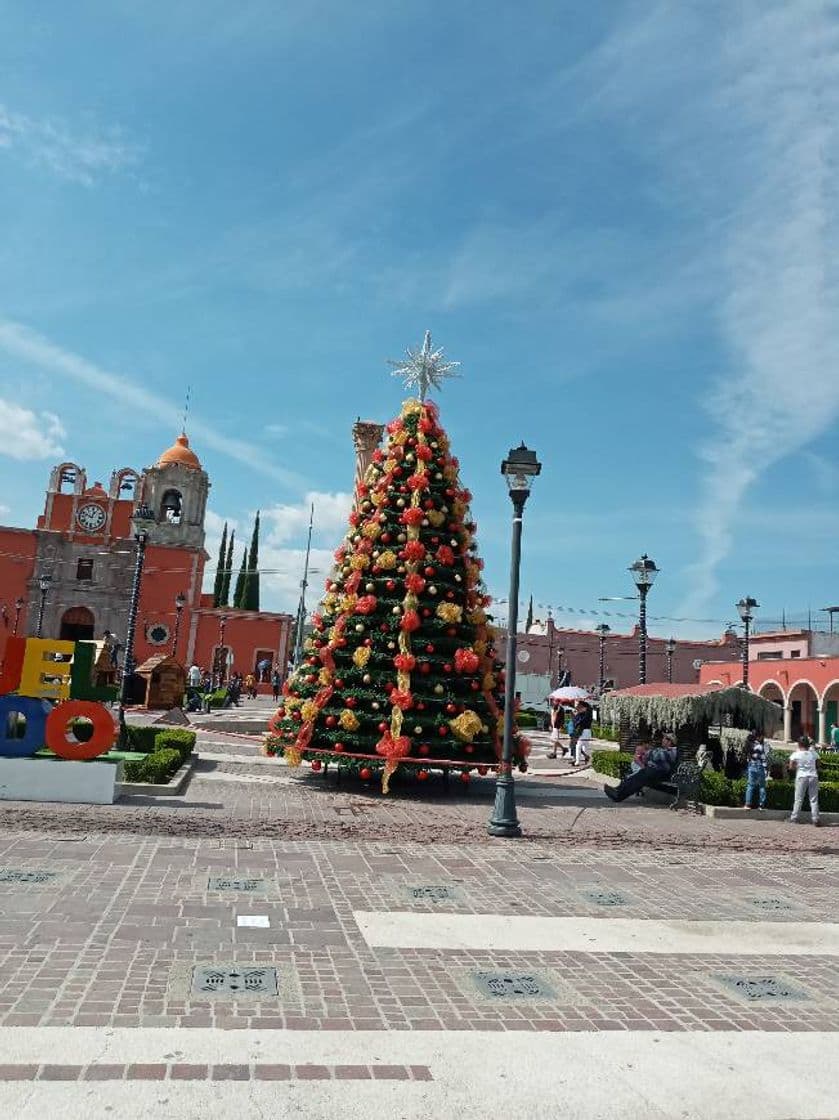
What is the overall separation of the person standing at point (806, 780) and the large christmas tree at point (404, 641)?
444 cm

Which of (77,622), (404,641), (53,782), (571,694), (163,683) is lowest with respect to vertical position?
(53,782)

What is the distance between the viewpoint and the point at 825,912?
8000 millimetres

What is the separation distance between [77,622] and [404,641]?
40.8 metres

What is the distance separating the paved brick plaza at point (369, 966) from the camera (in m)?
4.06

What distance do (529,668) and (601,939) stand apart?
154 feet

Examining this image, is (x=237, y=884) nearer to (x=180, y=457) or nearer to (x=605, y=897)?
(x=605, y=897)

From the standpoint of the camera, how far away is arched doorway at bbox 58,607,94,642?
5006 cm

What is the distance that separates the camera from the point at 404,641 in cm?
1430

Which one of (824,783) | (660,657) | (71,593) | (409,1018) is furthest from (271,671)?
(409,1018)

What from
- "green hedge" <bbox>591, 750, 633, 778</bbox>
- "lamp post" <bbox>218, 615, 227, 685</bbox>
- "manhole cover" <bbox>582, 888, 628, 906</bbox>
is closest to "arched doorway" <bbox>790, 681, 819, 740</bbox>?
"green hedge" <bbox>591, 750, 633, 778</bbox>

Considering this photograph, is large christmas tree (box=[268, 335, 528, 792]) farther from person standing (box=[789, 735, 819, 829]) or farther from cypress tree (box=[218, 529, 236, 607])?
cypress tree (box=[218, 529, 236, 607])

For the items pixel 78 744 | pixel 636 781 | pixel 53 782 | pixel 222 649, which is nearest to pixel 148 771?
pixel 78 744

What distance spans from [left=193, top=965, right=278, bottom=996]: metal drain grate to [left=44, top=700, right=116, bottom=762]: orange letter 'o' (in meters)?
7.10

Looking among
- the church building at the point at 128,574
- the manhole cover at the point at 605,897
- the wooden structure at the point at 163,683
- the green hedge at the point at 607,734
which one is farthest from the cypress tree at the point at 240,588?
the manhole cover at the point at 605,897
